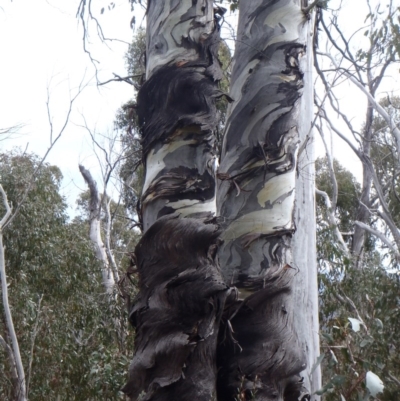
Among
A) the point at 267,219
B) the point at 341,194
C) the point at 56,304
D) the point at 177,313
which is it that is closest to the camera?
the point at 177,313

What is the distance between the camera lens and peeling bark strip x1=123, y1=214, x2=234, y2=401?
54.1 inches

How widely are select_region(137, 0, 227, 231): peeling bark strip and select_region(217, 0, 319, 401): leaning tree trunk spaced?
0.79 ft

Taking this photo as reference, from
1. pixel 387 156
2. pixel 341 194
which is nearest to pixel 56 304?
pixel 387 156

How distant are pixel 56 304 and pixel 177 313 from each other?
7.13m

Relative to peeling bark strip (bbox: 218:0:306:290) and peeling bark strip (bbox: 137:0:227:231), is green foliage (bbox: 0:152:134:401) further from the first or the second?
peeling bark strip (bbox: 137:0:227:231)

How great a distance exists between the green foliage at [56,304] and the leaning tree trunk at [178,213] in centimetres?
358

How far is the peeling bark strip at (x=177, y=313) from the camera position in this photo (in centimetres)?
138

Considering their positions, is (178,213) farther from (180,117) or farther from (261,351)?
(261,351)

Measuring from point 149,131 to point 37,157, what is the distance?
952cm

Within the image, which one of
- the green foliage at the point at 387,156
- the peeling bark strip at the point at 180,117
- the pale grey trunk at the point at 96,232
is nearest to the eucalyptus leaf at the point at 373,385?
the peeling bark strip at the point at 180,117

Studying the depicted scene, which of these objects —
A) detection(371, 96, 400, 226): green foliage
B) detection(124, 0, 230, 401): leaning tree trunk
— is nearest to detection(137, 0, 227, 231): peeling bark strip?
detection(124, 0, 230, 401): leaning tree trunk

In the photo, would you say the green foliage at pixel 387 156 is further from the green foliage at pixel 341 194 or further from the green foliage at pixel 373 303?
the green foliage at pixel 373 303

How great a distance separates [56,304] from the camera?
823cm

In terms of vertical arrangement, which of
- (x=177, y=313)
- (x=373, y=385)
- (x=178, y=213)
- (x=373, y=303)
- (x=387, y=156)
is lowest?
(x=373, y=385)
